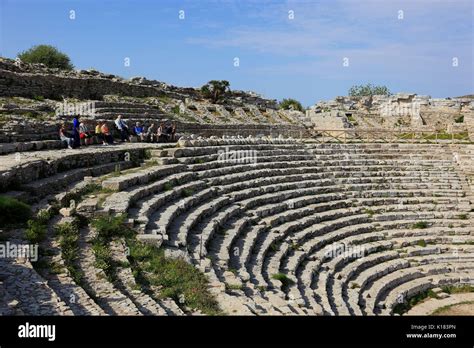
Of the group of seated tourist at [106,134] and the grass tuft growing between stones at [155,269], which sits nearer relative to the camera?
the grass tuft growing between stones at [155,269]

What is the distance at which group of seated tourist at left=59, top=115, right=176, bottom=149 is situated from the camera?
1398 cm

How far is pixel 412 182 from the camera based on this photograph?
17969 millimetres

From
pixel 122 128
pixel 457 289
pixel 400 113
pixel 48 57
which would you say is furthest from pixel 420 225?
pixel 48 57

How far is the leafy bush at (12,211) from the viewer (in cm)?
781

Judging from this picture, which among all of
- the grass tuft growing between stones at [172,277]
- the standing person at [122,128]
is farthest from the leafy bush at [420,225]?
the standing person at [122,128]

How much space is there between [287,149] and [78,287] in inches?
523

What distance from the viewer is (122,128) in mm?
16922

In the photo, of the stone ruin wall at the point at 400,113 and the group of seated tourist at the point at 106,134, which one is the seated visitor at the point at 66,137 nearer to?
the group of seated tourist at the point at 106,134

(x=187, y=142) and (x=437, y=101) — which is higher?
(x=437, y=101)

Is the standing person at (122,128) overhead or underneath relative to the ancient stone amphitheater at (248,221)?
overhead

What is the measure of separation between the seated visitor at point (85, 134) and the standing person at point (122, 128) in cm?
164
